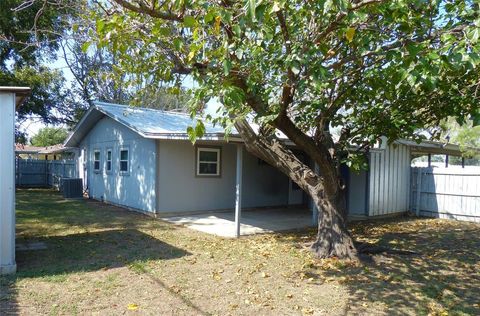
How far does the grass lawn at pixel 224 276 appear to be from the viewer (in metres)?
5.04

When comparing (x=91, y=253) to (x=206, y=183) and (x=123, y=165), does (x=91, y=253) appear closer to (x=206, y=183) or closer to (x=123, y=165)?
(x=206, y=183)

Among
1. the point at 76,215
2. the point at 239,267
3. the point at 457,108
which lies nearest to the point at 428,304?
the point at 239,267

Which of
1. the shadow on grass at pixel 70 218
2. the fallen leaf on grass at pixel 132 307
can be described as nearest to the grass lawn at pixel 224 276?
the fallen leaf on grass at pixel 132 307

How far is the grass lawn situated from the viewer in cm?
504

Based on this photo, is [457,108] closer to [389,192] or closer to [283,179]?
[389,192]

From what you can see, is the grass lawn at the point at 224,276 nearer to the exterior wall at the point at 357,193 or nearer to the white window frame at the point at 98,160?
the exterior wall at the point at 357,193

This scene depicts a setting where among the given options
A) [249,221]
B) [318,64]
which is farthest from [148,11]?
[249,221]

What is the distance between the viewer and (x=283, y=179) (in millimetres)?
15984

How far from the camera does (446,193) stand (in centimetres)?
1380

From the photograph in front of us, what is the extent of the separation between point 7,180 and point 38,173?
71.0ft

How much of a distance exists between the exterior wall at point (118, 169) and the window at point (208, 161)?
1632mm

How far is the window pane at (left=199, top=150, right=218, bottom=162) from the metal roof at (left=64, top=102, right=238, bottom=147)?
0.91 m

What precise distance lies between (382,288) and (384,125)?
9.83 feet

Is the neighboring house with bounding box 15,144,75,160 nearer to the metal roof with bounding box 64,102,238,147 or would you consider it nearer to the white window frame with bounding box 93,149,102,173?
the white window frame with bounding box 93,149,102,173
